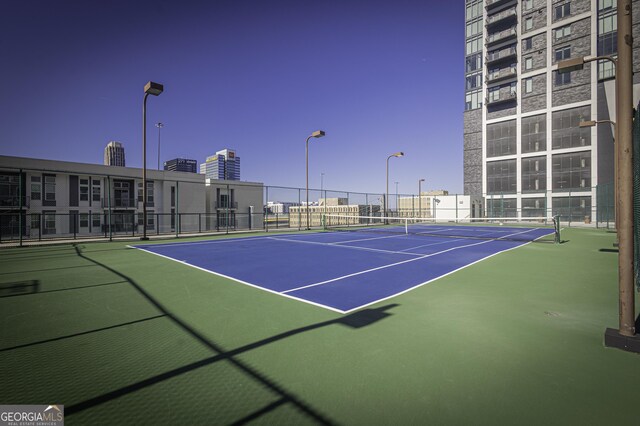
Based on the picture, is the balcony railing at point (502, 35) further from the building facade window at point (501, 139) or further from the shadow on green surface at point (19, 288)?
the shadow on green surface at point (19, 288)

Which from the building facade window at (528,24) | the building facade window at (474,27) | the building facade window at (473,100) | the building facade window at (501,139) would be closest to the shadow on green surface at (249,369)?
the building facade window at (501,139)

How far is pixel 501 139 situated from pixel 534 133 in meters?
4.54

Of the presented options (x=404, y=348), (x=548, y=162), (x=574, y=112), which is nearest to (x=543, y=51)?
(x=574, y=112)

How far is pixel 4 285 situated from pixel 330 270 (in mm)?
7248

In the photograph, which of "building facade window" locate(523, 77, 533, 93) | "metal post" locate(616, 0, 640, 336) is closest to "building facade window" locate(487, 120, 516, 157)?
"building facade window" locate(523, 77, 533, 93)

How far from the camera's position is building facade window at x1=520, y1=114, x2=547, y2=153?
4426 cm

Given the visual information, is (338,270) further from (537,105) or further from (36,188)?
(537,105)

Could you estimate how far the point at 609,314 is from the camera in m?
4.58

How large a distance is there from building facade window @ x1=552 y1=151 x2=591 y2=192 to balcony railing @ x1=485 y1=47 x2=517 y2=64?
17986mm

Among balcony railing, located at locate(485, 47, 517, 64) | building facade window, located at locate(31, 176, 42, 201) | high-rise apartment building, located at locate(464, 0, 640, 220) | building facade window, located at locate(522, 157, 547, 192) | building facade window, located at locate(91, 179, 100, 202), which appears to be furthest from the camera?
balcony railing, located at locate(485, 47, 517, 64)

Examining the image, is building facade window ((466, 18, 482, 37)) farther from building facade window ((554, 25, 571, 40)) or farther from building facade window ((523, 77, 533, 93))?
building facade window ((523, 77, 533, 93))

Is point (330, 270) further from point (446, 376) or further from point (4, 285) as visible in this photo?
point (4, 285)

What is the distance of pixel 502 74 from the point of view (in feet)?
160

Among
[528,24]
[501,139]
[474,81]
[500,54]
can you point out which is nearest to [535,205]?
[501,139]
